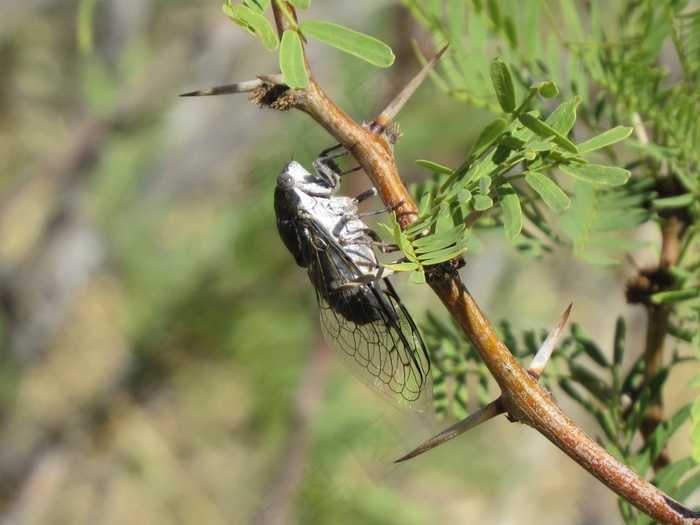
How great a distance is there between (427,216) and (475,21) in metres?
0.31

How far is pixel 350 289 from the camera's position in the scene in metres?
0.79

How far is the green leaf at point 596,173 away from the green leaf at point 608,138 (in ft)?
0.04

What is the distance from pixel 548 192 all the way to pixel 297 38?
0.60 feet

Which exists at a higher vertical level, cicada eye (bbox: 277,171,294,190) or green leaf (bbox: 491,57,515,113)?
green leaf (bbox: 491,57,515,113)

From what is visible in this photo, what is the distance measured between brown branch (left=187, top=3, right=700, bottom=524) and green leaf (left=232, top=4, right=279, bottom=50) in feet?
0.03

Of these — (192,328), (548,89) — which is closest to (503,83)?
(548,89)

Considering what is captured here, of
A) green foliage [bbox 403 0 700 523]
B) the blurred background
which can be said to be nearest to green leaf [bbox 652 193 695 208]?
green foliage [bbox 403 0 700 523]

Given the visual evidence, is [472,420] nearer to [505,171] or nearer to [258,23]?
[505,171]

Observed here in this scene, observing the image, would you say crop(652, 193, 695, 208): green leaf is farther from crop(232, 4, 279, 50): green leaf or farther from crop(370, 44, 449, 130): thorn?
crop(232, 4, 279, 50): green leaf

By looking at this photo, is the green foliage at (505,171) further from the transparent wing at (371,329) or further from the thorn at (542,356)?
the transparent wing at (371,329)

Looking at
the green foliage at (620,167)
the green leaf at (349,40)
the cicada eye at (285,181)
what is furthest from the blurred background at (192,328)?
the green leaf at (349,40)

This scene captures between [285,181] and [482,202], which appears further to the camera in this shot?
[285,181]

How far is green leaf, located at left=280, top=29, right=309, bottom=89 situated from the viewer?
1.40 feet

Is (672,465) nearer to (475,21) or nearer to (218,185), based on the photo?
(475,21)
